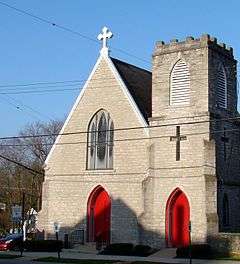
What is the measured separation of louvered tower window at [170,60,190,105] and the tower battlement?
107 centimetres

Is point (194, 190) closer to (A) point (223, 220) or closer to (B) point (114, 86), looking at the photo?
(A) point (223, 220)

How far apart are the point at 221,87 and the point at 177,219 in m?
9.04

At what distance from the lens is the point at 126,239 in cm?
4034

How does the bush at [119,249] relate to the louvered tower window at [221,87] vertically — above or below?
below

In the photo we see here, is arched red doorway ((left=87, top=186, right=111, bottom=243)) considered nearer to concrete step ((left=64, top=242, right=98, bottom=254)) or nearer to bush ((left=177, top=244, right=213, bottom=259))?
concrete step ((left=64, top=242, right=98, bottom=254))

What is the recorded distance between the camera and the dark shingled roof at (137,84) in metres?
42.7

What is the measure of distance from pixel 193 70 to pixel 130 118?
216 inches

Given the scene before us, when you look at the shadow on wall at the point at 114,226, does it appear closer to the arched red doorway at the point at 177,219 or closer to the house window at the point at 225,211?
the arched red doorway at the point at 177,219

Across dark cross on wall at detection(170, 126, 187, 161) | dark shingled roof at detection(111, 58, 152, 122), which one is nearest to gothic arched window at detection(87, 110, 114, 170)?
dark shingled roof at detection(111, 58, 152, 122)

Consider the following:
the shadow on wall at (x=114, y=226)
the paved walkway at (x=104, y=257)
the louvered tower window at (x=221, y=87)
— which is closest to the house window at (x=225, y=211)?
the shadow on wall at (x=114, y=226)

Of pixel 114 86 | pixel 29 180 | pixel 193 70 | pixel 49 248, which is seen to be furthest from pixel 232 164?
pixel 29 180

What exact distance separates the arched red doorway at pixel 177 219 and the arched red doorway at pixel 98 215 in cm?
494

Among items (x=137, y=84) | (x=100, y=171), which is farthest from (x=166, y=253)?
(x=137, y=84)

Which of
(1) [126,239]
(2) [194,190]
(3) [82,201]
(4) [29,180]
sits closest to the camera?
(2) [194,190]
